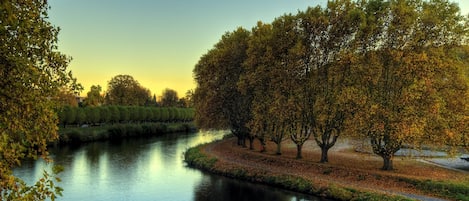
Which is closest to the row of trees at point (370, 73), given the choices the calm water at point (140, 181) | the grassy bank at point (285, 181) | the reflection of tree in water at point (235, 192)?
the grassy bank at point (285, 181)

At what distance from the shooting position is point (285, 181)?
34938mm

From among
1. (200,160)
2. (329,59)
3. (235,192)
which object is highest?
(329,59)

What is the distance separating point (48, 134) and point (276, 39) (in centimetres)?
3289


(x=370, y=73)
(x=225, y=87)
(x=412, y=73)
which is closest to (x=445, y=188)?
(x=412, y=73)

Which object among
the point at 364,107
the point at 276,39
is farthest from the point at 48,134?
the point at 276,39

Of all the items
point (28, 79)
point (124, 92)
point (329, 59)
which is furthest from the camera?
point (124, 92)

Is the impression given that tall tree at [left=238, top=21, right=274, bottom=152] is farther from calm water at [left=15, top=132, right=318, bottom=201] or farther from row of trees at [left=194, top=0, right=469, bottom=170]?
Answer: calm water at [left=15, top=132, right=318, bottom=201]

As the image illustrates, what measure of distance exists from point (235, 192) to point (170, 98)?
14825cm

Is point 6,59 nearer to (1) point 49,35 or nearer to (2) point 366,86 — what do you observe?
(1) point 49,35

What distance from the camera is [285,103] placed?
130 feet

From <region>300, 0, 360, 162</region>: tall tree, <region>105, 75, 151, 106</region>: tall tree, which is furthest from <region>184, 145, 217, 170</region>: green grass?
<region>105, 75, 151, 106</region>: tall tree

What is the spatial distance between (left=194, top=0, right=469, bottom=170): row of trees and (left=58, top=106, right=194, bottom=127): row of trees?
46084 mm

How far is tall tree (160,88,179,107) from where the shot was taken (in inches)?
6949

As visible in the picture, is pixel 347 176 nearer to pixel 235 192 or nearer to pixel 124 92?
pixel 235 192
